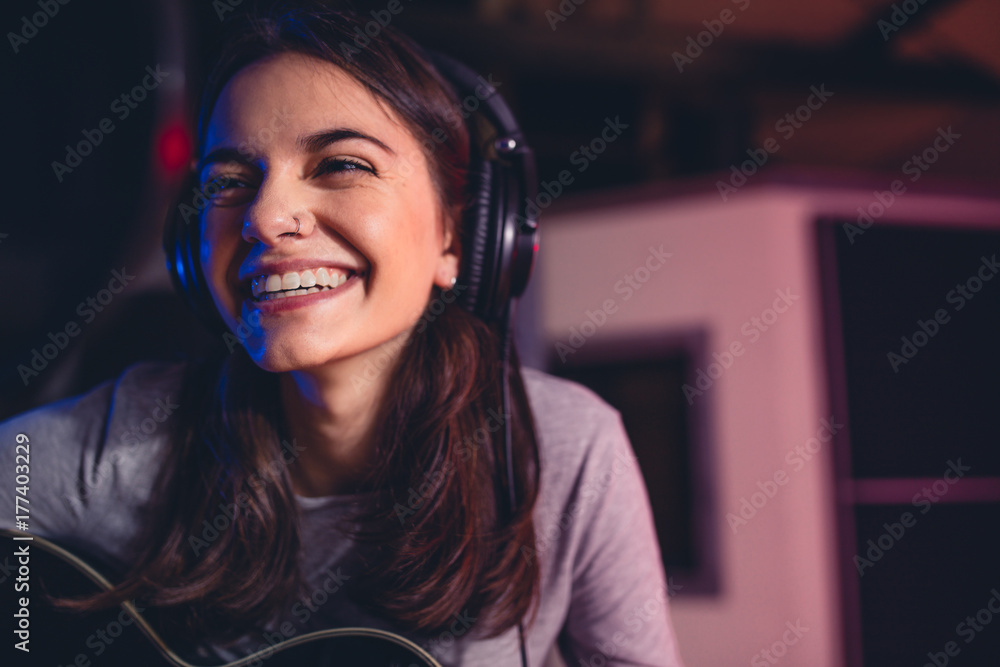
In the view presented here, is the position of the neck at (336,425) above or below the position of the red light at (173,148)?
below

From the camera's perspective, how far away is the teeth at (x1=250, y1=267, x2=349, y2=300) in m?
0.62

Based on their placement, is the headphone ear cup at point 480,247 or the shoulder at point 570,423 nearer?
the headphone ear cup at point 480,247

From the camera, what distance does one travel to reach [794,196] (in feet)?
3.99

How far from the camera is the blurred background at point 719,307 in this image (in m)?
0.91

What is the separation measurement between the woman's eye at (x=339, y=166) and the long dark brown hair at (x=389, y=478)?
0.09 m

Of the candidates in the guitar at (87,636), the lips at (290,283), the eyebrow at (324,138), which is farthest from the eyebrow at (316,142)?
the guitar at (87,636)

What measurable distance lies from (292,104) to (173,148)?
0.43 m

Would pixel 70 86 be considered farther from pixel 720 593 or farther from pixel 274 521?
pixel 720 593

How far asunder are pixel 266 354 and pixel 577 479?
18.3 inches

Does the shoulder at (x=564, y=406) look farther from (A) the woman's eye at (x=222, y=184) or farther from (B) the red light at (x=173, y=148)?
(B) the red light at (x=173, y=148)

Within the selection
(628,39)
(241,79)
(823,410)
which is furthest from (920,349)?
(241,79)

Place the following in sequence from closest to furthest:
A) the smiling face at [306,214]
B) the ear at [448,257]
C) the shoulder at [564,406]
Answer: the smiling face at [306,214] < the ear at [448,257] < the shoulder at [564,406]

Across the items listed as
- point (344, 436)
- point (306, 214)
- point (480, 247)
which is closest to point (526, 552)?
point (344, 436)

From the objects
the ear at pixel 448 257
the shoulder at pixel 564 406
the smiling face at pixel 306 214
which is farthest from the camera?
the shoulder at pixel 564 406
